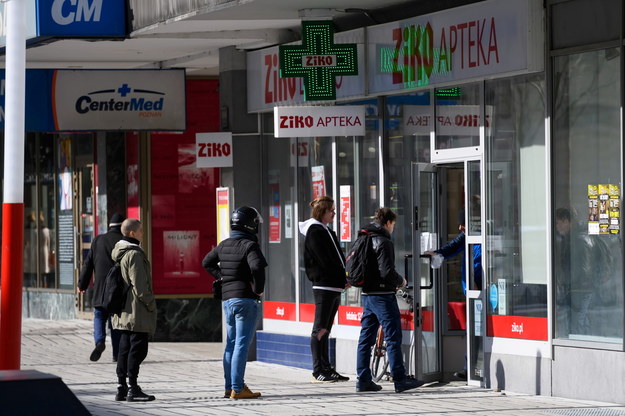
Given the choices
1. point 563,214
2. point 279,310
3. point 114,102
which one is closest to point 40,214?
point 114,102

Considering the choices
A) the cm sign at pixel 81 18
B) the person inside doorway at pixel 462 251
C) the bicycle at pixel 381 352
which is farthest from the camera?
the cm sign at pixel 81 18

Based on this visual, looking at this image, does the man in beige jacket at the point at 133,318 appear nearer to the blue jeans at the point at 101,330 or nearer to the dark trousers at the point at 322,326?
the dark trousers at the point at 322,326

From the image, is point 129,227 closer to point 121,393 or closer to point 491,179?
point 121,393

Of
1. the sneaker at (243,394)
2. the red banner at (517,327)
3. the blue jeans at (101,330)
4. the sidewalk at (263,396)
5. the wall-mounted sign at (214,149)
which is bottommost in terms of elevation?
the sidewalk at (263,396)

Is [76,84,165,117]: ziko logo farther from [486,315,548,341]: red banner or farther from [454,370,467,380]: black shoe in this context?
[486,315,548,341]: red banner

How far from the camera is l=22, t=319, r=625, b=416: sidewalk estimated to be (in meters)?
11.2

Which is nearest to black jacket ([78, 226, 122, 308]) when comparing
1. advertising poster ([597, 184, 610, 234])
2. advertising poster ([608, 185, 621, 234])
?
advertising poster ([597, 184, 610, 234])

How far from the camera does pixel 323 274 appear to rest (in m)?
13.7

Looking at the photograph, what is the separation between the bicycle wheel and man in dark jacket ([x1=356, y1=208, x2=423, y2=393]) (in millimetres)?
784

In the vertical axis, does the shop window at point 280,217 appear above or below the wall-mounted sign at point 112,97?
below

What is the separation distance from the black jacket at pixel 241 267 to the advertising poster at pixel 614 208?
3012 mm

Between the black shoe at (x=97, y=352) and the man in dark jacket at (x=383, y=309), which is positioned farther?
the black shoe at (x=97, y=352)

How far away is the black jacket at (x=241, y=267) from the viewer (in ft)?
38.9

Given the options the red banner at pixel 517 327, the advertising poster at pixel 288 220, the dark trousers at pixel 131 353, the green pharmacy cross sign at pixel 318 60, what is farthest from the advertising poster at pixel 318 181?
the dark trousers at pixel 131 353
